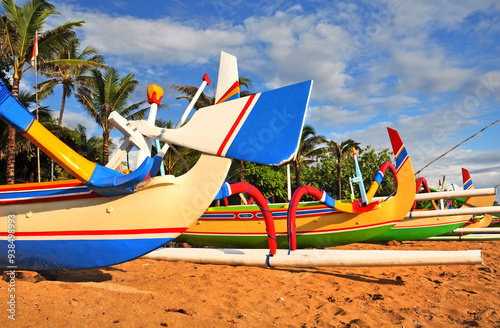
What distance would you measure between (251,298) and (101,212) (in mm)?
2166

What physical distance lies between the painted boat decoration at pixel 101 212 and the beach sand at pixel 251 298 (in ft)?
1.40

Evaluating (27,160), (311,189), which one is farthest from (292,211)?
(27,160)

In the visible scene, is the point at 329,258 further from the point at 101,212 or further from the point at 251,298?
the point at 101,212

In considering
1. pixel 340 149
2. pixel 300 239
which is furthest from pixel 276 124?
pixel 340 149

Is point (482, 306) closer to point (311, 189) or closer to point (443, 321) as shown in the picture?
point (443, 321)

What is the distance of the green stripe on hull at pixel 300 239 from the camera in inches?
276

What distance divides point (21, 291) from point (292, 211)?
3822 millimetres

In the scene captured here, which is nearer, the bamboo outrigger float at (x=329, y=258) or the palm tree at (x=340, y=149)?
the bamboo outrigger float at (x=329, y=258)

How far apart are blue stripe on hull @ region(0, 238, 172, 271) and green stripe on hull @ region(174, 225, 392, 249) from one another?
166 inches

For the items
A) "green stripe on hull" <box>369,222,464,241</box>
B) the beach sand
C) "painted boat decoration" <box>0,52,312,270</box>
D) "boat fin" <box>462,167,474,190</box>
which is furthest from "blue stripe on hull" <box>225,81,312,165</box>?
"boat fin" <box>462,167,474,190</box>

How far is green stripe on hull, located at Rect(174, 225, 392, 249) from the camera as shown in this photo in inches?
276

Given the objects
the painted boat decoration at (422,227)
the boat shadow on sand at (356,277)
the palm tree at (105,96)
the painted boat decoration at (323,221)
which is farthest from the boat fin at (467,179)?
the palm tree at (105,96)

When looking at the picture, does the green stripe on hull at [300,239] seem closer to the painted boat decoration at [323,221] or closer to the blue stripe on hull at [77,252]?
the painted boat decoration at [323,221]

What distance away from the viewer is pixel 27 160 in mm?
18109
